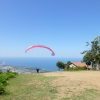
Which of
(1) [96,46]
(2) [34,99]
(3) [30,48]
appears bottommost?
(2) [34,99]

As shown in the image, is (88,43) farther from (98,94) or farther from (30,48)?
(98,94)

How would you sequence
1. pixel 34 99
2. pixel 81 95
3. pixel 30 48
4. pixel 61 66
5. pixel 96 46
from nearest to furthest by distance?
pixel 34 99, pixel 81 95, pixel 30 48, pixel 96 46, pixel 61 66

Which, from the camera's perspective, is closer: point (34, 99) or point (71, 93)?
point (34, 99)

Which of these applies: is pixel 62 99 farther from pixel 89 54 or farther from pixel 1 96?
pixel 89 54

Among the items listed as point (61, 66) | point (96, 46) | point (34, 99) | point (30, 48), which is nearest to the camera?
point (34, 99)

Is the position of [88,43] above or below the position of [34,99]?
above

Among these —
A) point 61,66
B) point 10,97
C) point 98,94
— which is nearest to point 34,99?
point 10,97

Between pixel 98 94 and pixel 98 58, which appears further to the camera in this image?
pixel 98 58

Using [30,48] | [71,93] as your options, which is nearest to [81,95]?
[71,93]

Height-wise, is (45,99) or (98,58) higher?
(98,58)
